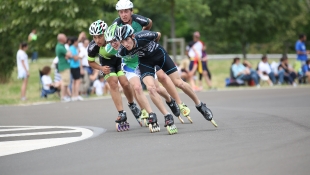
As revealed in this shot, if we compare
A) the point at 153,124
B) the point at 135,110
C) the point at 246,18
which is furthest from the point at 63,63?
the point at 246,18

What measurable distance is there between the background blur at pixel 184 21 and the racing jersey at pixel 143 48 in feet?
54.6

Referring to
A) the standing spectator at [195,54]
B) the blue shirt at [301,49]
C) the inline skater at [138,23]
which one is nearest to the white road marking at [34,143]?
the inline skater at [138,23]

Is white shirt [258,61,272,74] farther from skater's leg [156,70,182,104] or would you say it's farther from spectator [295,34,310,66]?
skater's leg [156,70,182,104]

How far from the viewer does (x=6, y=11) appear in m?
30.9

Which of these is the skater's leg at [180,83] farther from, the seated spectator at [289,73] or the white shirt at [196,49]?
the seated spectator at [289,73]

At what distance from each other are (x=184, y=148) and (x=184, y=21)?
64692mm

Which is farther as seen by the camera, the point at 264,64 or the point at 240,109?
the point at 264,64

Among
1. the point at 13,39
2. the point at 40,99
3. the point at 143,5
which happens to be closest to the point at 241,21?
the point at 143,5

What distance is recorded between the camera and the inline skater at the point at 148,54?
1134 centimetres

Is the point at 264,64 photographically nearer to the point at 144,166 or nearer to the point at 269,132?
the point at 269,132

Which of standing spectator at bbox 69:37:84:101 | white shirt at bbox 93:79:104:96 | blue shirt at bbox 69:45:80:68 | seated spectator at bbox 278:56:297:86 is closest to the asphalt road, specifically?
standing spectator at bbox 69:37:84:101

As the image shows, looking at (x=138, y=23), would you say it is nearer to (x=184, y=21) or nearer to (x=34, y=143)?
(x=34, y=143)

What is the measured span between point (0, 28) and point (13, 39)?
4.69 ft

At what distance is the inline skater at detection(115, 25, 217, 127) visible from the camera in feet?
37.2
